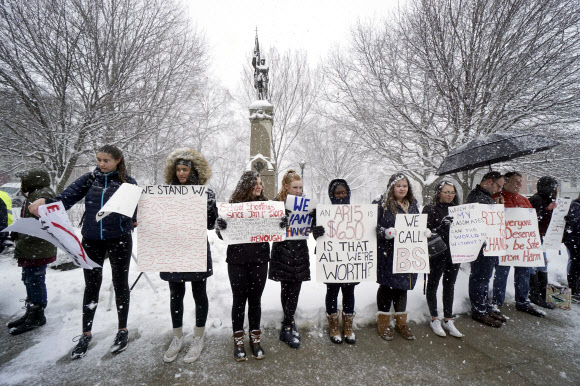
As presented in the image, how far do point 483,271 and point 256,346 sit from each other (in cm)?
322

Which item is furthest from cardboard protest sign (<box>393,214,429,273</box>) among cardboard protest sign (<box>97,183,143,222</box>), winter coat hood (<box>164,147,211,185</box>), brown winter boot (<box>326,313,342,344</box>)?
cardboard protest sign (<box>97,183,143,222</box>)

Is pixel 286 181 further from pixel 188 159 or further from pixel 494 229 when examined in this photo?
pixel 494 229

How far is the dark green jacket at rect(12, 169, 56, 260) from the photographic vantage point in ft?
10.1

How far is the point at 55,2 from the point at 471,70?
8.09 metres

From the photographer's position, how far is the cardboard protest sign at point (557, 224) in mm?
3943

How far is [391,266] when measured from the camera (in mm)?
2889

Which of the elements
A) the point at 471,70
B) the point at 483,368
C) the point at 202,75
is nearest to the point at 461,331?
the point at 483,368

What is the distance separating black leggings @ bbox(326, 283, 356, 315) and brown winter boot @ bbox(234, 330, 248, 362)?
107 cm

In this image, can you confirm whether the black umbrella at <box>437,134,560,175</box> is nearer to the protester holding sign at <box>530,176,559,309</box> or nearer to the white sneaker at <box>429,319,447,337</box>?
the protester holding sign at <box>530,176,559,309</box>

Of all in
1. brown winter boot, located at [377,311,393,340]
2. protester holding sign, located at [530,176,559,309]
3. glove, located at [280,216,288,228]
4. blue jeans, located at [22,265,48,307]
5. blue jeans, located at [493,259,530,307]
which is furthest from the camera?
protester holding sign, located at [530,176,559,309]

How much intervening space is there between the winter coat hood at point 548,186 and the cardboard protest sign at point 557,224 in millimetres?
292

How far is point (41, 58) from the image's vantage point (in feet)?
15.6

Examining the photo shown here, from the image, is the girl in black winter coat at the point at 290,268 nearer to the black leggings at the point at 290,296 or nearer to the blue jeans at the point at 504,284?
the black leggings at the point at 290,296

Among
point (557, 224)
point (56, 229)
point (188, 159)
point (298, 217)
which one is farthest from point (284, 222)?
point (557, 224)
